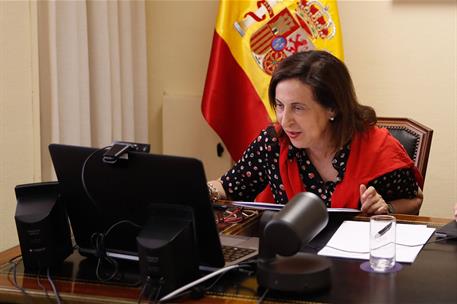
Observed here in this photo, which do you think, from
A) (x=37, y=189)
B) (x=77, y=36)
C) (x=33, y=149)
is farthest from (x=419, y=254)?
(x=77, y=36)

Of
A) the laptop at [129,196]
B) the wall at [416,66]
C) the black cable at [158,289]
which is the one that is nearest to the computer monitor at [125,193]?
the laptop at [129,196]

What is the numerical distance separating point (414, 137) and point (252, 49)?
113cm

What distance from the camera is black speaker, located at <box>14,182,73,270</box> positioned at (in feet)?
4.57

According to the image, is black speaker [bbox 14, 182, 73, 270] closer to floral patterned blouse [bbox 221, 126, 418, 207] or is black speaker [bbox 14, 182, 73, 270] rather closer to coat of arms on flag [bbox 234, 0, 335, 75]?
floral patterned blouse [bbox 221, 126, 418, 207]

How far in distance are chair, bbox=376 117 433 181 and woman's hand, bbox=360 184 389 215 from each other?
1.41ft

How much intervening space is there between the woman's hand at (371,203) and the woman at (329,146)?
0.07 m

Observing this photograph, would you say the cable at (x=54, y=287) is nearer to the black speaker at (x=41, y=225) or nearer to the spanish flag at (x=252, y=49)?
the black speaker at (x=41, y=225)

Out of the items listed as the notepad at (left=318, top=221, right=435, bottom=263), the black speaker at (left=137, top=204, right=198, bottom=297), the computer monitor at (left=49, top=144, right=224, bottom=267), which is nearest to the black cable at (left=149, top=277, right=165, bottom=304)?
the black speaker at (left=137, top=204, right=198, bottom=297)

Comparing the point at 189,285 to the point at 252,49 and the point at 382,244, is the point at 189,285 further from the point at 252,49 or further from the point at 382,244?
the point at 252,49

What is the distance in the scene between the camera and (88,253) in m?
1.48

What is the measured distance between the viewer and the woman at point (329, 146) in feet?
6.52

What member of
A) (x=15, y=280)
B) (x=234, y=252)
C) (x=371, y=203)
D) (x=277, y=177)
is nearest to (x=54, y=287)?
(x=15, y=280)

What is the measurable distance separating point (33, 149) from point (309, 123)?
1.20 metres

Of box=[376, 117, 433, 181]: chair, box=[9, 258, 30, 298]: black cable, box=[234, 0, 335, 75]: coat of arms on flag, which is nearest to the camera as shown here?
box=[9, 258, 30, 298]: black cable
